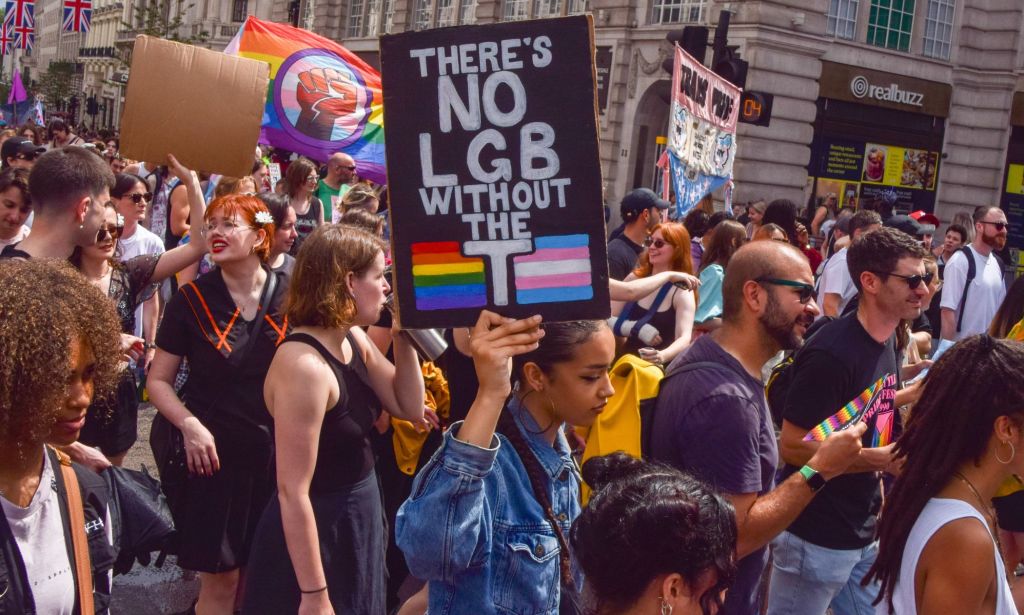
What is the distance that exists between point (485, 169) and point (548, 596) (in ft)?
3.48

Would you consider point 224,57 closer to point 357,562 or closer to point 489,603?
point 357,562

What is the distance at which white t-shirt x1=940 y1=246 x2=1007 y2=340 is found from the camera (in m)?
8.71

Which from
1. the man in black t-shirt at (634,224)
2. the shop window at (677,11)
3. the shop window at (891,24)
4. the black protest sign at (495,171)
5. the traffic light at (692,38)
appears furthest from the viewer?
the shop window at (891,24)

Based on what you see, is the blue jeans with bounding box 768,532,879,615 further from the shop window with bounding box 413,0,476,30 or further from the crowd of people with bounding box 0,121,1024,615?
the shop window with bounding box 413,0,476,30

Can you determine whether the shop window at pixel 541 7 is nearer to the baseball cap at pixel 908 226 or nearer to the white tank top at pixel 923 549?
the baseball cap at pixel 908 226

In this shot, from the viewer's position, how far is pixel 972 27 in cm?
2406

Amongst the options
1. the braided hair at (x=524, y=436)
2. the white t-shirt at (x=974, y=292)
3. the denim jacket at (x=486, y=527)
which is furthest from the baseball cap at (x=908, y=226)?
the denim jacket at (x=486, y=527)

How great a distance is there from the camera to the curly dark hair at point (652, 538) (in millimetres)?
2137

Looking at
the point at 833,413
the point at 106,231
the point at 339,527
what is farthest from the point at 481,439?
the point at 106,231

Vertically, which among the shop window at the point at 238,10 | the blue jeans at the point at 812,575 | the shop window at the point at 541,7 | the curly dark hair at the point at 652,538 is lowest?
the blue jeans at the point at 812,575

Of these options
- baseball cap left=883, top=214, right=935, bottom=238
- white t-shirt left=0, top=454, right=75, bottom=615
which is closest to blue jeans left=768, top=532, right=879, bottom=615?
white t-shirt left=0, top=454, right=75, bottom=615

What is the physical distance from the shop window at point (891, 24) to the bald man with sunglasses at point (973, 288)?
15.4 meters

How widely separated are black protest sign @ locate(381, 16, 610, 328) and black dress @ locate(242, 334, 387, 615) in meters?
0.84

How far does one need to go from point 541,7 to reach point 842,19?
24.2 ft
